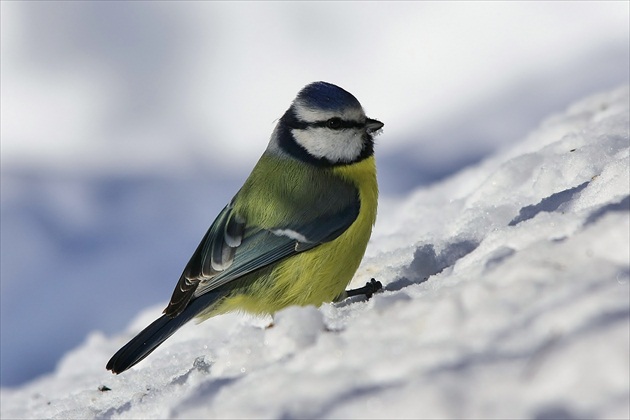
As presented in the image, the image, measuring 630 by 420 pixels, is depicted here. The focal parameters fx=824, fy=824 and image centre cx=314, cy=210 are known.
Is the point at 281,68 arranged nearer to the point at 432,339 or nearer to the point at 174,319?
the point at 174,319

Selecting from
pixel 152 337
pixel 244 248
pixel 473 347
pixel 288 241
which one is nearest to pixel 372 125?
pixel 288 241

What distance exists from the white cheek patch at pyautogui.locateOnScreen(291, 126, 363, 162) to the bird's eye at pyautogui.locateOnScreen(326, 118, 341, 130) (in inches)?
0.7

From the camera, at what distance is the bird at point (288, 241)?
10.4 ft

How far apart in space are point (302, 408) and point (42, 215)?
7506mm

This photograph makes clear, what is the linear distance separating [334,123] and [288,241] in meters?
0.66

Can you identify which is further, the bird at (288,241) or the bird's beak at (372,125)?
the bird's beak at (372,125)

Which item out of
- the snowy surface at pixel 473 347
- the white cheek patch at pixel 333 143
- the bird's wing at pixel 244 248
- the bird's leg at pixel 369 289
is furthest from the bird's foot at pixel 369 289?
the white cheek patch at pixel 333 143

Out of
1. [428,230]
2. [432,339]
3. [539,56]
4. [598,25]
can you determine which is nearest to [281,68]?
[539,56]

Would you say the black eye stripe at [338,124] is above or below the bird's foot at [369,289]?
above

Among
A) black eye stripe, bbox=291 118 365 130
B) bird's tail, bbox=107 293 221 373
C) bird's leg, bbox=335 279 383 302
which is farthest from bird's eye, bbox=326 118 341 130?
bird's tail, bbox=107 293 221 373

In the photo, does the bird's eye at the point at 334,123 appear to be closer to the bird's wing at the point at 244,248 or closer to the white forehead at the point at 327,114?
the white forehead at the point at 327,114

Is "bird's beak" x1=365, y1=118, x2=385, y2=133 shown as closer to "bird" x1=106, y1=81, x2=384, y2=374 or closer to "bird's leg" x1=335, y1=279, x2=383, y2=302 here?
"bird" x1=106, y1=81, x2=384, y2=374

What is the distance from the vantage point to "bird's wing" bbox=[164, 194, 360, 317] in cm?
316

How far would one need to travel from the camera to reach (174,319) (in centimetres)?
310
